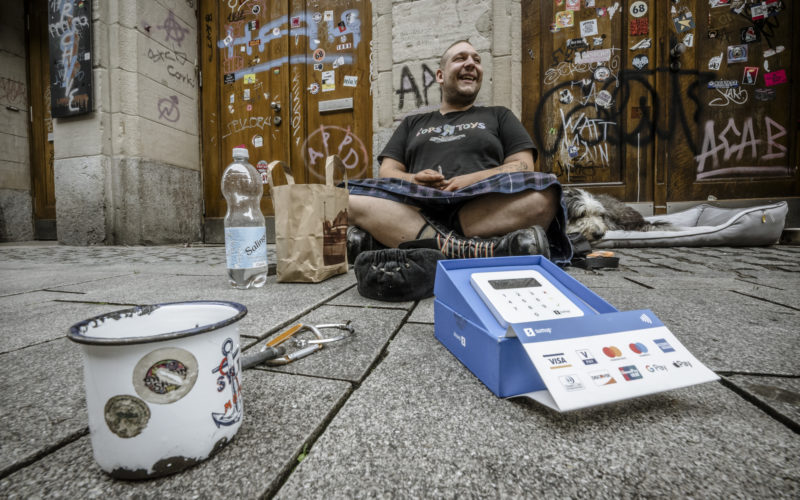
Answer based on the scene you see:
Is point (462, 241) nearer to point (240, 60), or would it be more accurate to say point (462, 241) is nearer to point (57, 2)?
point (240, 60)

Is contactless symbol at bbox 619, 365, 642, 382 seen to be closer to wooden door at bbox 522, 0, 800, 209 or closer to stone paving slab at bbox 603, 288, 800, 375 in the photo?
stone paving slab at bbox 603, 288, 800, 375

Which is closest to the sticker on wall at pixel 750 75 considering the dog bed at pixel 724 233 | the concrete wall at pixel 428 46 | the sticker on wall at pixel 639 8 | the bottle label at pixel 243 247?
the sticker on wall at pixel 639 8

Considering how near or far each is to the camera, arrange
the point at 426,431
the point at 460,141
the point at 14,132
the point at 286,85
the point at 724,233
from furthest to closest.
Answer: the point at 14,132 < the point at 286,85 < the point at 724,233 < the point at 460,141 < the point at 426,431

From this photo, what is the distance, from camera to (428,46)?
2.89m

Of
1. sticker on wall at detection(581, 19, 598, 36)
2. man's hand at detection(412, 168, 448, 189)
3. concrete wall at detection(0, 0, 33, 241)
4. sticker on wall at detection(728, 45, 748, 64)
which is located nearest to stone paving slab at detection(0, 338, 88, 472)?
man's hand at detection(412, 168, 448, 189)

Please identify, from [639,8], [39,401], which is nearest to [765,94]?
[639,8]

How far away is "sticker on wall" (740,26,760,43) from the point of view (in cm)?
324

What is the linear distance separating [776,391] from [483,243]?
1.04 m

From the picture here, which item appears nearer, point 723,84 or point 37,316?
point 37,316

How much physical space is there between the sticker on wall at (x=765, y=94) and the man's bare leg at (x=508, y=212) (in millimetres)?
3331

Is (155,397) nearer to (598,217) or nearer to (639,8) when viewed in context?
(598,217)

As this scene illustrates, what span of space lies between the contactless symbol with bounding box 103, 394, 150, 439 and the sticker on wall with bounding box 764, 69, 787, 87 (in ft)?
16.4

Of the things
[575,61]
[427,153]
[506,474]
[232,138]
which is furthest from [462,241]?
[232,138]

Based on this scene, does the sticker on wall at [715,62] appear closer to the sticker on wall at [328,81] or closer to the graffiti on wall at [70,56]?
the sticker on wall at [328,81]
